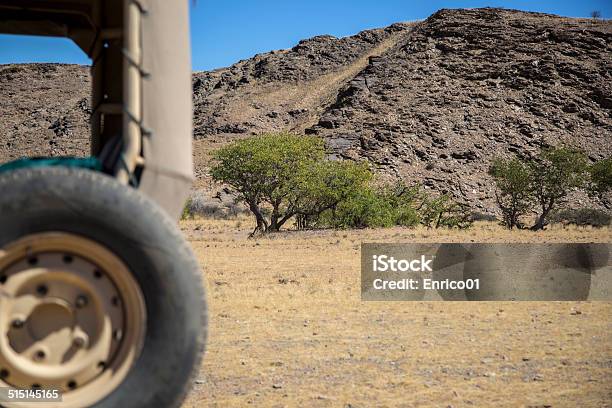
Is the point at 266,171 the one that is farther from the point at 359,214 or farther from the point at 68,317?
the point at 68,317

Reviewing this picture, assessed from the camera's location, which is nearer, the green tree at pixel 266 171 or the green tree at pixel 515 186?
the green tree at pixel 266 171

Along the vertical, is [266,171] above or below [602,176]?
below

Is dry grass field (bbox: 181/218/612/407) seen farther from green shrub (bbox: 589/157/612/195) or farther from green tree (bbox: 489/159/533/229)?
green shrub (bbox: 589/157/612/195)

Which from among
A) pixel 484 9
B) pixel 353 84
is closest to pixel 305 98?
pixel 353 84

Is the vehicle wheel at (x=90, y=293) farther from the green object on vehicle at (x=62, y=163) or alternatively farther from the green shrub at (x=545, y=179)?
the green shrub at (x=545, y=179)

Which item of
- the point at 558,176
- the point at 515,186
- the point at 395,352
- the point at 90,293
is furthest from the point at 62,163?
the point at 558,176

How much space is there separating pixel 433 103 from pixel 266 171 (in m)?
44.9

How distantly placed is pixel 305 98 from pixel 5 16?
97.8m

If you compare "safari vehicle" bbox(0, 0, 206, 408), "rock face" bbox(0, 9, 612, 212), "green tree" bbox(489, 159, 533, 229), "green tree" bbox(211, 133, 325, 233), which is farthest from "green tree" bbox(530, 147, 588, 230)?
"safari vehicle" bbox(0, 0, 206, 408)

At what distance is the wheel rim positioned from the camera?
6.67ft

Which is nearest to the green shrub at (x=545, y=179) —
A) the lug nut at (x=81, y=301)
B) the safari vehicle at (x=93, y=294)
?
the safari vehicle at (x=93, y=294)

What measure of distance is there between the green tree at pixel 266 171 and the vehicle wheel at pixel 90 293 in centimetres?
2871

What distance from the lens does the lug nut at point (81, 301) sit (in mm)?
2086

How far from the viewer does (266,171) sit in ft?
104
